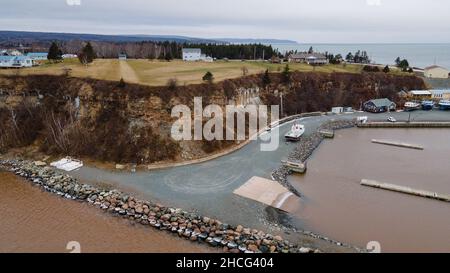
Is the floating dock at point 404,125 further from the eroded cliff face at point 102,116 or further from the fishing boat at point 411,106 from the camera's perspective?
the eroded cliff face at point 102,116

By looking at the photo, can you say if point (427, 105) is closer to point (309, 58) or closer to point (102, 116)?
point (309, 58)

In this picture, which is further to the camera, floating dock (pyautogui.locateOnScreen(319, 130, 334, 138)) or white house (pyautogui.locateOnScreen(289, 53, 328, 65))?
white house (pyautogui.locateOnScreen(289, 53, 328, 65))

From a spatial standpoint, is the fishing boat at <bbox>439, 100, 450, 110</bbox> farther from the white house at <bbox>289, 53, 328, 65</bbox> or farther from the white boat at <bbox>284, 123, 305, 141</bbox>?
the white boat at <bbox>284, 123, 305, 141</bbox>

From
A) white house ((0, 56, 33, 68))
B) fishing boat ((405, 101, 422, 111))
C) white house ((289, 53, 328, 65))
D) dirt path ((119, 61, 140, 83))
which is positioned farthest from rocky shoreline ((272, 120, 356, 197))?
white house ((0, 56, 33, 68))

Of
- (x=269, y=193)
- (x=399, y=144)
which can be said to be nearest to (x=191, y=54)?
(x=399, y=144)

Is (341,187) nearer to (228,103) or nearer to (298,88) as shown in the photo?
(228,103)

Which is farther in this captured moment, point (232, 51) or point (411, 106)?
point (232, 51)

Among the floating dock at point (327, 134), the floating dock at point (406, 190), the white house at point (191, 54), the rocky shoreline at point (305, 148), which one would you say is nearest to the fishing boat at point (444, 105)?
the rocky shoreline at point (305, 148)

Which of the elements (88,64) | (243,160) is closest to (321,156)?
(243,160)
